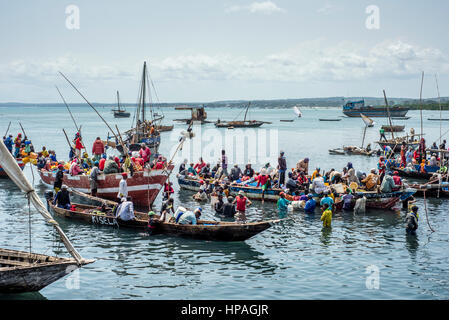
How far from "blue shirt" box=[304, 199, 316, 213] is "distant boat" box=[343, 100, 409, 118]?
104401 millimetres

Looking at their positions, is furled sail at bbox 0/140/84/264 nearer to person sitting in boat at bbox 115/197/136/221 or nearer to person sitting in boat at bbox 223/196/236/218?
person sitting in boat at bbox 115/197/136/221

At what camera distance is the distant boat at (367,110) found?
402 ft

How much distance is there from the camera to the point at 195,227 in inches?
659

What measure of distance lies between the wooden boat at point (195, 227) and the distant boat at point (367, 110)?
110127 millimetres

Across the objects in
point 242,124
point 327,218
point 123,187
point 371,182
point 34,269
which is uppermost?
point 242,124

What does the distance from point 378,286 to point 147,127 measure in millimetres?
39331

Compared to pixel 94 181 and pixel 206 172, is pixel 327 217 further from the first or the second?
pixel 94 181

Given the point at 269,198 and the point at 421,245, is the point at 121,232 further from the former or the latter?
the point at 421,245

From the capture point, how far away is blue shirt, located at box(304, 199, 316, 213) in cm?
2152

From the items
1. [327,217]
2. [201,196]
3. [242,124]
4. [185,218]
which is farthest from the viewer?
[242,124]

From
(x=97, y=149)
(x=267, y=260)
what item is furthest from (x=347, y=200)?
(x=97, y=149)

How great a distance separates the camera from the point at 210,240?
665 inches

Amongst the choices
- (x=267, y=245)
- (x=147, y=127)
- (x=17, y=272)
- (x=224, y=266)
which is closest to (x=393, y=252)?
(x=267, y=245)

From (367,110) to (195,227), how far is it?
11440cm
